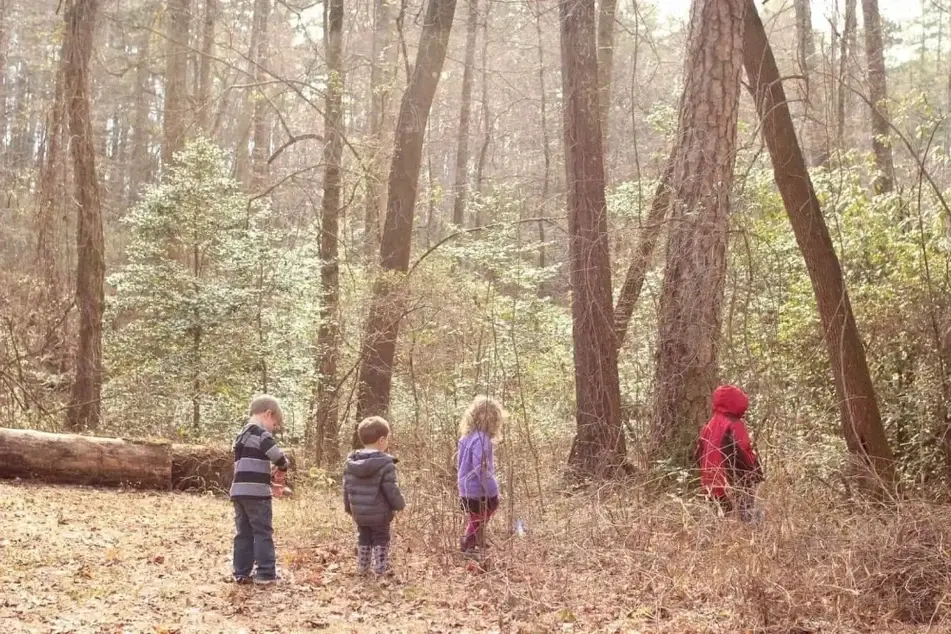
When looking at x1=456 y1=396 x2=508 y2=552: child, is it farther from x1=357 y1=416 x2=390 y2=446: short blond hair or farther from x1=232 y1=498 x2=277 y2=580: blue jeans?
x1=232 y1=498 x2=277 y2=580: blue jeans

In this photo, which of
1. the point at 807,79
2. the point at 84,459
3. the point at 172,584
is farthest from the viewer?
the point at 84,459

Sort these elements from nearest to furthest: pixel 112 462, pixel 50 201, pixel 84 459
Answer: pixel 84 459
pixel 112 462
pixel 50 201

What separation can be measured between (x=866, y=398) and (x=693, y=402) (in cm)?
151

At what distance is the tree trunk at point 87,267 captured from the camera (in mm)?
11594

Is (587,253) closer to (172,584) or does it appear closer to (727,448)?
(727,448)

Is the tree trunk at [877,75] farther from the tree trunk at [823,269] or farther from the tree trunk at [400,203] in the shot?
the tree trunk at [400,203]

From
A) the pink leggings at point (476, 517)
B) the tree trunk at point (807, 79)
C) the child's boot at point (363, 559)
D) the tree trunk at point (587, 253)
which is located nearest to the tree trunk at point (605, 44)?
the tree trunk at point (807, 79)

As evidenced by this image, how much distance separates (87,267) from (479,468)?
779cm

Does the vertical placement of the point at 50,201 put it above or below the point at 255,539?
above

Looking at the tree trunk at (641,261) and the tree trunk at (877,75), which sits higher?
the tree trunk at (877,75)

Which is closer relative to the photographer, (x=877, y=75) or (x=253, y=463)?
(x=253, y=463)

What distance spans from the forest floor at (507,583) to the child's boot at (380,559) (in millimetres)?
131

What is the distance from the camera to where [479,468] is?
644cm

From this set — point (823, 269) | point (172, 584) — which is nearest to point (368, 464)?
point (172, 584)
